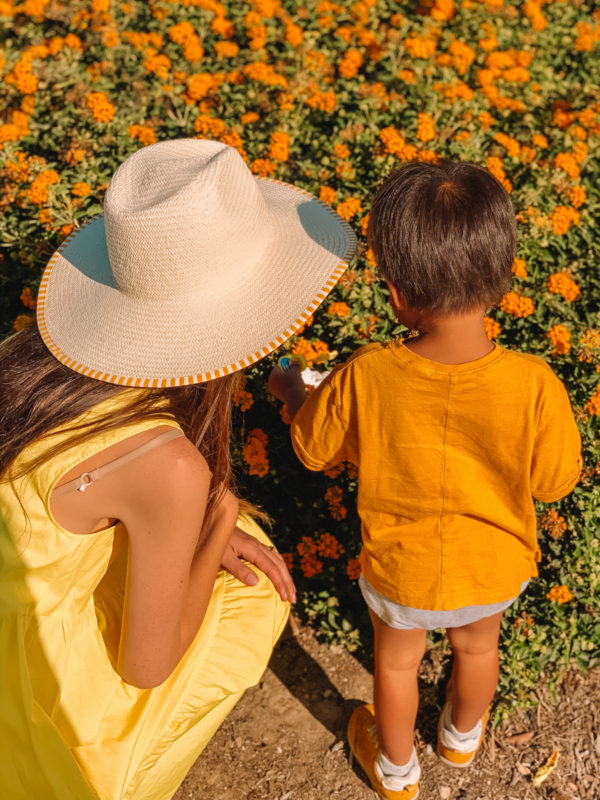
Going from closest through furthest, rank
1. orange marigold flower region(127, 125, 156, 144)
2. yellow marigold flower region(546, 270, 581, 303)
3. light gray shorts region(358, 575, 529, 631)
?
1. light gray shorts region(358, 575, 529, 631)
2. yellow marigold flower region(546, 270, 581, 303)
3. orange marigold flower region(127, 125, 156, 144)

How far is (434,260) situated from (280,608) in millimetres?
1105

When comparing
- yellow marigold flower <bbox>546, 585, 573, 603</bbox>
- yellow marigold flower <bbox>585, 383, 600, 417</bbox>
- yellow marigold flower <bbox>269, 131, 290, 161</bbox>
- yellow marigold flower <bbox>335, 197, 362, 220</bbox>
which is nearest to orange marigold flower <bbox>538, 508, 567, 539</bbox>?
yellow marigold flower <bbox>546, 585, 573, 603</bbox>

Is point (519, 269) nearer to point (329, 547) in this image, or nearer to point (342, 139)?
point (342, 139)

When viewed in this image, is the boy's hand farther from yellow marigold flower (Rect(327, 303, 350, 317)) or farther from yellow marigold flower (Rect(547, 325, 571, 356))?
yellow marigold flower (Rect(547, 325, 571, 356))

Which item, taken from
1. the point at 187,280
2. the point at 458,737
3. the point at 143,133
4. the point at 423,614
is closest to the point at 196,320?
the point at 187,280

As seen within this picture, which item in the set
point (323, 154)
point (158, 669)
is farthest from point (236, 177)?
point (323, 154)

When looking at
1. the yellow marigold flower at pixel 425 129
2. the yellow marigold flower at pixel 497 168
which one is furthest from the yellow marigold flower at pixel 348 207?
the yellow marigold flower at pixel 497 168

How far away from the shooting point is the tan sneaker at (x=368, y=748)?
2.19 m

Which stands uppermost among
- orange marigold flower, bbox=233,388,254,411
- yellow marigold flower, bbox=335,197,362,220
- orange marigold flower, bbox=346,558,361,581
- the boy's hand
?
yellow marigold flower, bbox=335,197,362,220

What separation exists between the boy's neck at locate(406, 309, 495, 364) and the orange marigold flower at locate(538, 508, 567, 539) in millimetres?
981

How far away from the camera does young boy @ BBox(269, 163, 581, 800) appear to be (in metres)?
1.39

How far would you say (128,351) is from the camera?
150 cm

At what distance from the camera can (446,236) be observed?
1362 millimetres

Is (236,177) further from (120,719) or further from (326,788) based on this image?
(326,788)
